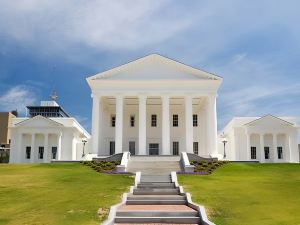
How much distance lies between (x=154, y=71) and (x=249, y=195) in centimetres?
3117

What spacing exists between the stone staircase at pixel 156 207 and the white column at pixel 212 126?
22380 mm

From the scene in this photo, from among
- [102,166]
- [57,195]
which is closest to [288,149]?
[102,166]

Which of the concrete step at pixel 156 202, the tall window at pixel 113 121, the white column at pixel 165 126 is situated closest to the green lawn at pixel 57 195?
the concrete step at pixel 156 202

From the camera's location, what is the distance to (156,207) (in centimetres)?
2081

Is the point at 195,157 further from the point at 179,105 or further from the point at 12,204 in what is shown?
the point at 12,204

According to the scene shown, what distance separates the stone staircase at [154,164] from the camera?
36.1 meters

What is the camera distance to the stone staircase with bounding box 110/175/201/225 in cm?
1822

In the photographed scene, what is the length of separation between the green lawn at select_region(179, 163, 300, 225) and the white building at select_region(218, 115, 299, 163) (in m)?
21.8

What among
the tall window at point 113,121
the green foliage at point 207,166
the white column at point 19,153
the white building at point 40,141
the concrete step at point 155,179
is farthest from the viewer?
the tall window at point 113,121

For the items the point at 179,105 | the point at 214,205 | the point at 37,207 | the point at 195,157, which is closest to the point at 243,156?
the point at 179,105

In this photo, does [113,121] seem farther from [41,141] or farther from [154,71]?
[154,71]

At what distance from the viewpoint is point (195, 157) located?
1779 inches

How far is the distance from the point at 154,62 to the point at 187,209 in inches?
1342

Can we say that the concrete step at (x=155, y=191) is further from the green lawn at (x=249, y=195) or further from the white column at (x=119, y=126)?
the white column at (x=119, y=126)
